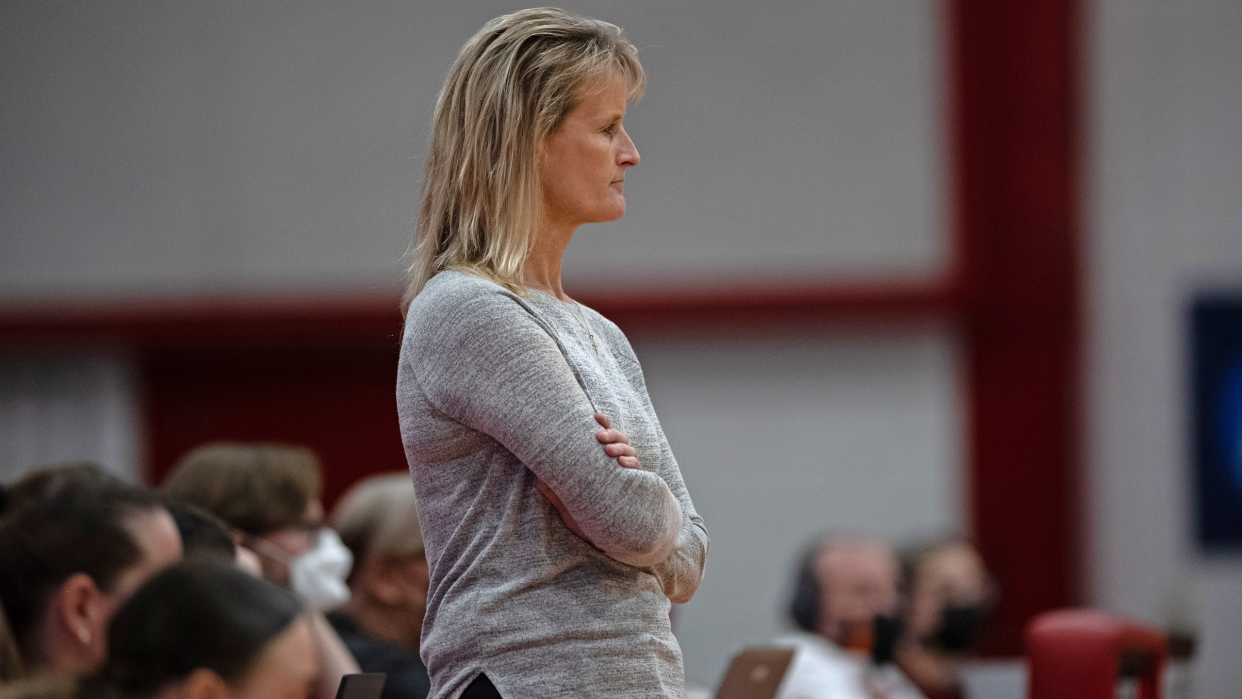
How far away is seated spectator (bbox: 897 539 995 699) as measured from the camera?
3.66 m

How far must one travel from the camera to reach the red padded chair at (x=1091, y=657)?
2.21 metres

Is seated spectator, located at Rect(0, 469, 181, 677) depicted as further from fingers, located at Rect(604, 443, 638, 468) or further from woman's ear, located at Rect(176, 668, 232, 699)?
fingers, located at Rect(604, 443, 638, 468)

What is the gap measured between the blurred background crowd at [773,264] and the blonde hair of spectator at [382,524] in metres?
2.56

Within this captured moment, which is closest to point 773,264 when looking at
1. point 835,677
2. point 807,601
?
point 807,601

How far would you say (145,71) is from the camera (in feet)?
17.9

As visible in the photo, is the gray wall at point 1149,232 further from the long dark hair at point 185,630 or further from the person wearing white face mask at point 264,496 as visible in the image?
the long dark hair at point 185,630

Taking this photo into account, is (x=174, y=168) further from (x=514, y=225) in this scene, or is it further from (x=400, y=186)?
(x=514, y=225)

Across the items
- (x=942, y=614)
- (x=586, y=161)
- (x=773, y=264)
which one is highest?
(x=586, y=161)

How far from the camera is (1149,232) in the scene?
5352 millimetres

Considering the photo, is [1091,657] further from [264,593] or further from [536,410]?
[264,593]

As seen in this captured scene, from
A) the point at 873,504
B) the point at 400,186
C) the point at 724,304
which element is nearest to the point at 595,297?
the point at 724,304

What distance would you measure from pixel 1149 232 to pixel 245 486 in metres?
3.99

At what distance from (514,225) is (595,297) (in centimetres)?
391

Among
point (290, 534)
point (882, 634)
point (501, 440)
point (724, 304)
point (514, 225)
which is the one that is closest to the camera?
point (501, 440)
